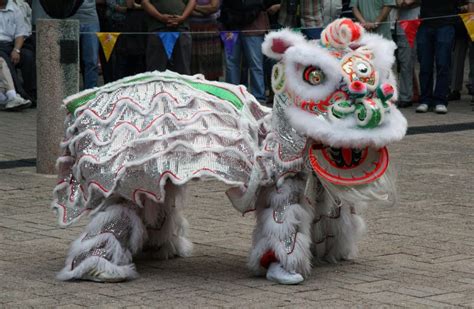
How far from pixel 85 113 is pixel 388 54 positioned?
175cm

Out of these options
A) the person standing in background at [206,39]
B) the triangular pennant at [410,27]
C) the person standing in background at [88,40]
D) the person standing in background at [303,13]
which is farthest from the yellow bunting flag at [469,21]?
the person standing in background at [88,40]

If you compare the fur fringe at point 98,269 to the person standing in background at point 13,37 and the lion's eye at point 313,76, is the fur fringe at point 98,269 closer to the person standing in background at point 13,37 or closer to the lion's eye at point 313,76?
the lion's eye at point 313,76

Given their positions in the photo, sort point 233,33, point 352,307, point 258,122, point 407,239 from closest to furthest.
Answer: point 352,307 → point 258,122 → point 407,239 → point 233,33

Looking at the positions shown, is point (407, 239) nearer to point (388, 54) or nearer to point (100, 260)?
point (388, 54)

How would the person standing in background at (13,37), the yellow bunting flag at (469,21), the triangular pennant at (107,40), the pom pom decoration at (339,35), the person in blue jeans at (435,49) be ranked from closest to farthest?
the pom pom decoration at (339,35) < the triangular pennant at (107,40) < the yellow bunting flag at (469,21) < the person in blue jeans at (435,49) < the person standing in background at (13,37)

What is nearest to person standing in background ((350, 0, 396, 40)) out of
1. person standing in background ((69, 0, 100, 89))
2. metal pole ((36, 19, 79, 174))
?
person standing in background ((69, 0, 100, 89))

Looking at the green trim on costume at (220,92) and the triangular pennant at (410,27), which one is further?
the triangular pennant at (410,27)

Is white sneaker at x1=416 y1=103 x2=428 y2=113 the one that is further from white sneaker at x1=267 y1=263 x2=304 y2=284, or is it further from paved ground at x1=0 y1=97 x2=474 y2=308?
white sneaker at x1=267 y1=263 x2=304 y2=284

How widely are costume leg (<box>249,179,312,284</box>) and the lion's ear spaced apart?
72 cm

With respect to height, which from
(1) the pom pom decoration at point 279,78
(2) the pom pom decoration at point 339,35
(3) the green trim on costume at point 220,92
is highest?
(2) the pom pom decoration at point 339,35

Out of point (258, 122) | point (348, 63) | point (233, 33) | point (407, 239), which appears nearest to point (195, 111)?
point (258, 122)

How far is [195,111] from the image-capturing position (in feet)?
21.3

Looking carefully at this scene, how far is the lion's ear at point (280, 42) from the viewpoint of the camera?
6.40 m

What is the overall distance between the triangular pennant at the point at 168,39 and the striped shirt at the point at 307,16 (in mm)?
2179
